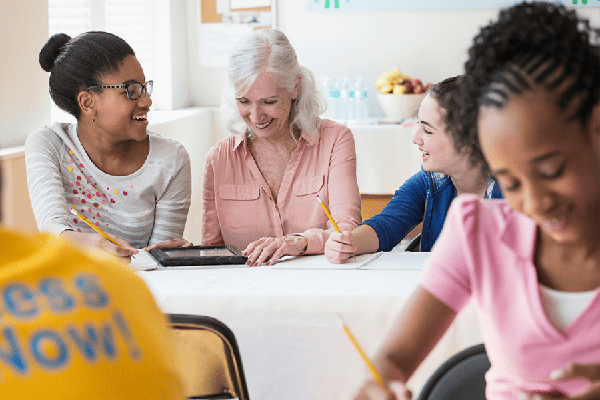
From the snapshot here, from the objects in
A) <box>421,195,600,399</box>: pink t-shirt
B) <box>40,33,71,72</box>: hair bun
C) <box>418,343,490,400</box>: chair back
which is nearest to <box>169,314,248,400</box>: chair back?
<box>418,343,490,400</box>: chair back

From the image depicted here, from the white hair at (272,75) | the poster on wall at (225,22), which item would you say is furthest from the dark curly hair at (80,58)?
the poster on wall at (225,22)

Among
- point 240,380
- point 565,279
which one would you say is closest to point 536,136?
point 565,279

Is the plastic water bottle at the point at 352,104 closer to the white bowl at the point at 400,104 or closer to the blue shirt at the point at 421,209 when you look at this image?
the white bowl at the point at 400,104

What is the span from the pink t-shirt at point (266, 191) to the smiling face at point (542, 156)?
1529mm

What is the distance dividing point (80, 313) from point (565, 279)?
0.57 m

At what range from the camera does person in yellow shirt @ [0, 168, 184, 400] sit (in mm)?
377

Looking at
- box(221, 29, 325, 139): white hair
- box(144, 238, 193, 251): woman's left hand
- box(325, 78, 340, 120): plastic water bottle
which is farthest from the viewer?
box(325, 78, 340, 120): plastic water bottle

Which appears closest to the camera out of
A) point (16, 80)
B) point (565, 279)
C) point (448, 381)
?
point (565, 279)

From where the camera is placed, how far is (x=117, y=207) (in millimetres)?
2074

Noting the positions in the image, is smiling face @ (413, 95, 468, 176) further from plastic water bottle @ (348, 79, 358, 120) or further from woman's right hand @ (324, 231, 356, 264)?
plastic water bottle @ (348, 79, 358, 120)

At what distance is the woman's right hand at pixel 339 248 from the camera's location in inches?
67.1

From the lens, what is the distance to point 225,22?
4.41 meters

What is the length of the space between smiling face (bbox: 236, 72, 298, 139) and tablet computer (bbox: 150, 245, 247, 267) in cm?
55

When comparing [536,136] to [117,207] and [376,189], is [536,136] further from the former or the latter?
[376,189]
